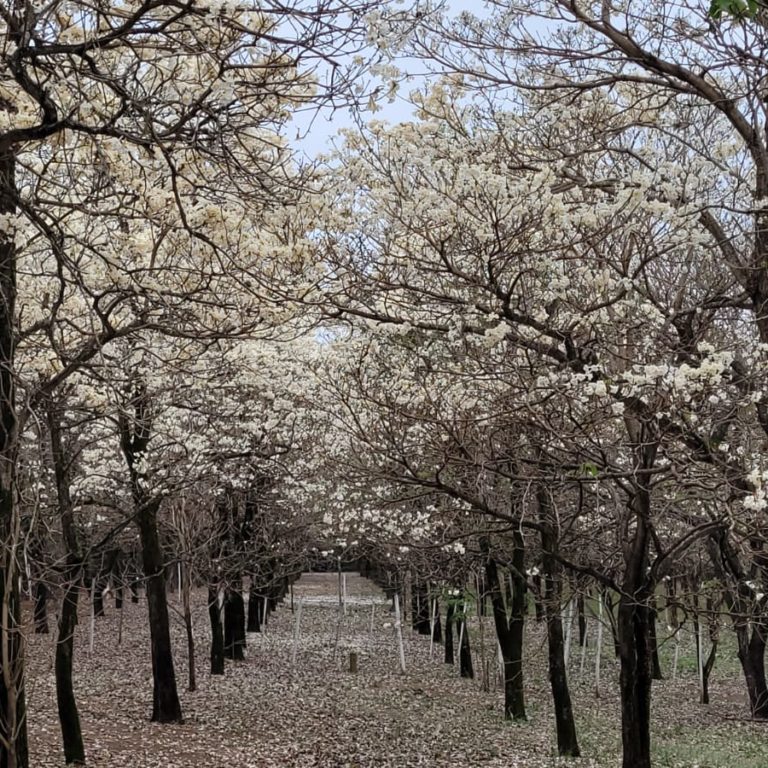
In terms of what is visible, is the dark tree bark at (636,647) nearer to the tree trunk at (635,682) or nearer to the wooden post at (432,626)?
the tree trunk at (635,682)

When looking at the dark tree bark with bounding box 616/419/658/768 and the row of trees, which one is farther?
the dark tree bark with bounding box 616/419/658/768

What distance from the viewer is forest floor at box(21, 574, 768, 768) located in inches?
472

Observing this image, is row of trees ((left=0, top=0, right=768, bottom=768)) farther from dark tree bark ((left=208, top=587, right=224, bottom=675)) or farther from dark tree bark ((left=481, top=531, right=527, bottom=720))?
dark tree bark ((left=208, top=587, right=224, bottom=675))

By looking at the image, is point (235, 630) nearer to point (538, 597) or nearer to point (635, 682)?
point (538, 597)

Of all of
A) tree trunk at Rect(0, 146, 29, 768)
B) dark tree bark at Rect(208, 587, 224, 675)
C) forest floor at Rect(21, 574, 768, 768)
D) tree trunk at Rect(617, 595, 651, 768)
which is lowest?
forest floor at Rect(21, 574, 768, 768)

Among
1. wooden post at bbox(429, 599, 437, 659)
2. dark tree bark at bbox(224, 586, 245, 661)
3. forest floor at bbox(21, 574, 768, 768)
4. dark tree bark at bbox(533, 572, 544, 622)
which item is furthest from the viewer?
wooden post at bbox(429, 599, 437, 659)

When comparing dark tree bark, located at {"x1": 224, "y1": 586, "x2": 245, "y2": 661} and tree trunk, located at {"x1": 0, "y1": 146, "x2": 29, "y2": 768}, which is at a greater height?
tree trunk, located at {"x1": 0, "y1": 146, "x2": 29, "y2": 768}

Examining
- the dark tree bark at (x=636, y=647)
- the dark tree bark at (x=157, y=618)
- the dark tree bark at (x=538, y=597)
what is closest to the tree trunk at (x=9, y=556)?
the dark tree bark at (x=636, y=647)

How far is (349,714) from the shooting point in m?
15.9

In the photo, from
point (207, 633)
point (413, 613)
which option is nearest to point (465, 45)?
point (207, 633)

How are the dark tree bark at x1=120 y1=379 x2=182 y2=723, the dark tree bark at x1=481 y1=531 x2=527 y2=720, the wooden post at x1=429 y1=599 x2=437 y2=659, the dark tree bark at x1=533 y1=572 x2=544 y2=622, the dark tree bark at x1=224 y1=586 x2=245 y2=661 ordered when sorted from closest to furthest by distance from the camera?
the dark tree bark at x1=533 y1=572 x2=544 y2=622 < the dark tree bark at x1=120 y1=379 x2=182 y2=723 < the dark tree bark at x1=481 y1=531 x2=527 y2=720 < the dark tree bark at x1=224 y1=586 x2=245 y2=661 < the wooden post at x1=429 y1=599 x2=437 y2=659

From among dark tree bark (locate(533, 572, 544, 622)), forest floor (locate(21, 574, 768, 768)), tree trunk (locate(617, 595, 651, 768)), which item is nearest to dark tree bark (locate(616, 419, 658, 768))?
tree trunk (locate(617, 595, 651, 768))

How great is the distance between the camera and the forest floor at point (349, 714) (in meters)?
12.0

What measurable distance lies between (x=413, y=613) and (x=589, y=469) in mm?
26570
